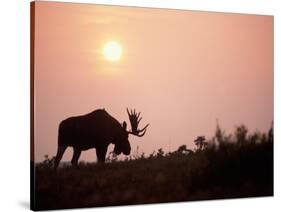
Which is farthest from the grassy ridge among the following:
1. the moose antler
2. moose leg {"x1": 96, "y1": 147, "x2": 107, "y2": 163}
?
the moose antler

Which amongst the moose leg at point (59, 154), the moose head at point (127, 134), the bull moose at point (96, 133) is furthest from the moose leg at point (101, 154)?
the moose leg at point (59, 154)

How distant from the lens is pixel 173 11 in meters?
8.12

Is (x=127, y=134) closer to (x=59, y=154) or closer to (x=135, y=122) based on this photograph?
(x=135, y=122)

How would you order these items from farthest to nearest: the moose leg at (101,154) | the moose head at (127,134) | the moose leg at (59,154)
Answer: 1. the moose head at (127,134)
2. the moose leg at (101,154)
3. the moose leg at (59,154)

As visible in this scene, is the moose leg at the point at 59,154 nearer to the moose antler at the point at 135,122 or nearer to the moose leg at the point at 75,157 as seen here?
the moose leg at the point at 75,157

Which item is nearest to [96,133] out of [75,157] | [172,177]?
[75,157]

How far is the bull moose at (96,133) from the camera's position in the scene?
7.61 metres

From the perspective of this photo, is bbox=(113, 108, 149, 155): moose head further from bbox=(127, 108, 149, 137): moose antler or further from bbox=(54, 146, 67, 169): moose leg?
bbox=(54, 146, 67, 169): moose leg

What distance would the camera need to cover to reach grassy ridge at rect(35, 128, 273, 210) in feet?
24.9

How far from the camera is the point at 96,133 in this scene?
306 inches

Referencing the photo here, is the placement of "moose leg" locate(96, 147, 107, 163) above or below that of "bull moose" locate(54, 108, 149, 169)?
below

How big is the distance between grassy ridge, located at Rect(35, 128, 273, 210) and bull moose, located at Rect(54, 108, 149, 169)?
0.51 ft

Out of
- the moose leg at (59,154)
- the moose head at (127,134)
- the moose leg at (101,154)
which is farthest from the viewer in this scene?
the moose head at (127,134)

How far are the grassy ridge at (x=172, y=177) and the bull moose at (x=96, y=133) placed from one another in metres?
0.16
